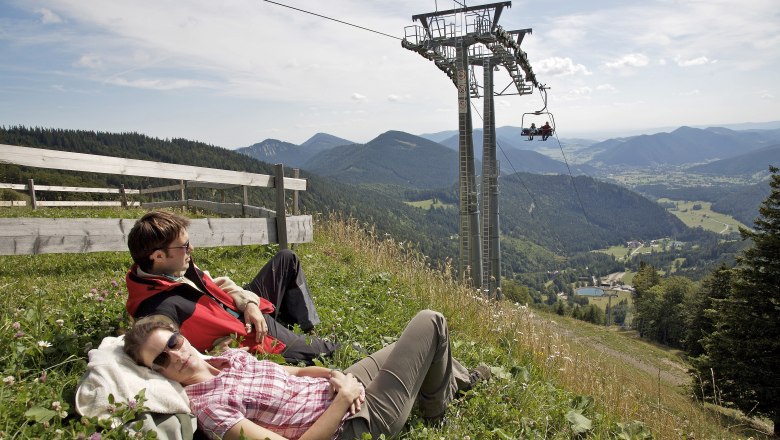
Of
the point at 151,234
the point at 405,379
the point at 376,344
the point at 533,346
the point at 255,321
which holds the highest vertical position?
the point at 151,234

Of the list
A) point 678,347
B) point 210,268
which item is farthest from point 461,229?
point 678,347

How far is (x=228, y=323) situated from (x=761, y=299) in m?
23.3

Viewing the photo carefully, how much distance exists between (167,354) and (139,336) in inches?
7.2

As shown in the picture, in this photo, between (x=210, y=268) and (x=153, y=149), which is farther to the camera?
(x=153, y=149)

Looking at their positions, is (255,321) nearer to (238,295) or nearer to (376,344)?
(238,295)

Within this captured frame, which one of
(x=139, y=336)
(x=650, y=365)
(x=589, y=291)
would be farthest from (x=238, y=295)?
(x=589, y=291)

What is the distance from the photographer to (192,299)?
135 inches

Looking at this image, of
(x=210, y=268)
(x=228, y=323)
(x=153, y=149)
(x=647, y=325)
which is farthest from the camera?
(x=153, y=149)

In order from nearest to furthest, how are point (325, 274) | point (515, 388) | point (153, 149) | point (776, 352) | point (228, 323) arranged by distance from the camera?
1. point (228, 323)
2. point (515, 388)
3. point (325, 274)
4. point (776, 352)
5. point (153, 149)

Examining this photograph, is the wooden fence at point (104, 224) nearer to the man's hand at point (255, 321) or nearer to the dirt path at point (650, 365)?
the man's hand at point (255, 321)

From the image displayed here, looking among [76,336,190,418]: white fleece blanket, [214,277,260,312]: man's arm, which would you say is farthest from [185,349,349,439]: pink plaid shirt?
[214,277,260,312]: man's arm

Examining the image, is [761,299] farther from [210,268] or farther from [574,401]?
[210,268]

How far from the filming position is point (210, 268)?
7219mm

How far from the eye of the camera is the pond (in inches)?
6088
